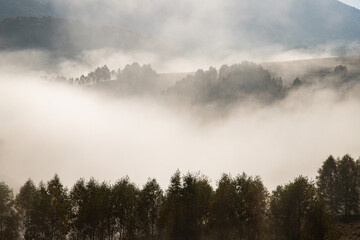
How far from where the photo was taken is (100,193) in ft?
186

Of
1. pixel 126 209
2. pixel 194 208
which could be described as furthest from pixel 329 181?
pixel 126 209

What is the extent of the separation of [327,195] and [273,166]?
109135 mm

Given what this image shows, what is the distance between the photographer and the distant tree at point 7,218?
58812mm

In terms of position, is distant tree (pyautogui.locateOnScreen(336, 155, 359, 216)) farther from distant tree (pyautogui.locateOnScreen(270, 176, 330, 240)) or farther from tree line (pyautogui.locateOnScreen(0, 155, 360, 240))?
distant tree (pyautogui.locateOnScreen(270, 176, 330, 240))

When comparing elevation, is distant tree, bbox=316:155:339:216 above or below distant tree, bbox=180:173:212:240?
above

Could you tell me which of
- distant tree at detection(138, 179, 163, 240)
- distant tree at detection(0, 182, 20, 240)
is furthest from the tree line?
distant tree at detection(0, 182, 20, 240)

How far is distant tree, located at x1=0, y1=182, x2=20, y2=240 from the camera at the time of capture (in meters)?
58.8

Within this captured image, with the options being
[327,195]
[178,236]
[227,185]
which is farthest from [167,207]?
[327,195]

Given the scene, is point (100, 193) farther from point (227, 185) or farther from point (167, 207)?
point (227, 185)

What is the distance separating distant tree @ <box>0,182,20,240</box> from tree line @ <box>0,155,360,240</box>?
0.17m

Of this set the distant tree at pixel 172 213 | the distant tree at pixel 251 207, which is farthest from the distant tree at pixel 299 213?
the distant tree at pixel 172 213

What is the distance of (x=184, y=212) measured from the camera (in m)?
54.6

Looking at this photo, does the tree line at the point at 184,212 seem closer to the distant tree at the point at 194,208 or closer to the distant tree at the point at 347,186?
the distant tree at the point at 194,208

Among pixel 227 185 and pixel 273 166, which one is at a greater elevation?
pixel 273 166
